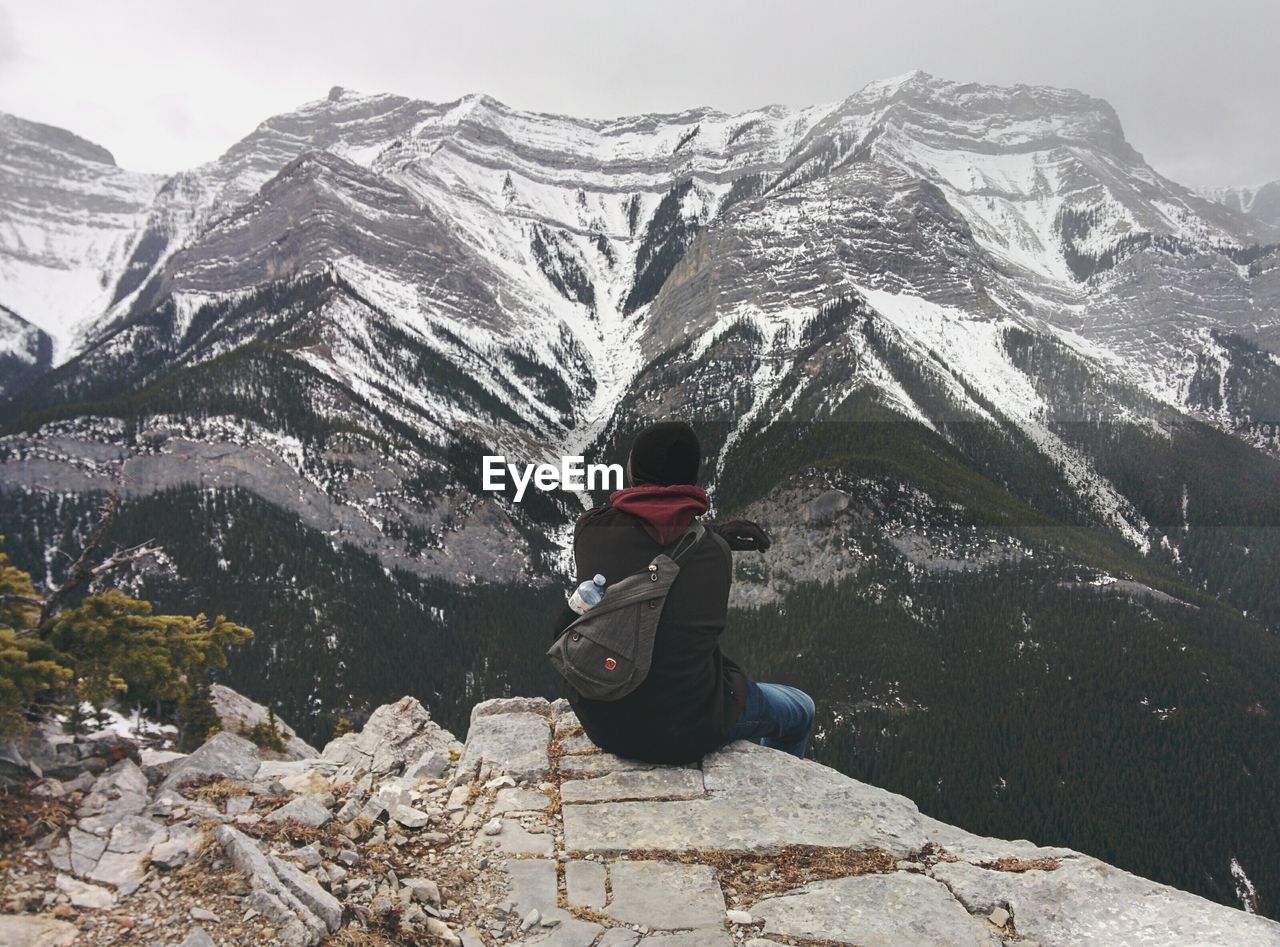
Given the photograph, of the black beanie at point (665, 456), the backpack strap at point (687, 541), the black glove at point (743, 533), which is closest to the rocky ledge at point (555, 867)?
the black glove at point (743, 533)

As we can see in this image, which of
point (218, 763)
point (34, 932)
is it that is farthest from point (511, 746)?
point (34, 932)

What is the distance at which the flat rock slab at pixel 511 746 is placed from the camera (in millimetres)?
9242

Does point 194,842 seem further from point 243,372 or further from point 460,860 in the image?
point 243,372

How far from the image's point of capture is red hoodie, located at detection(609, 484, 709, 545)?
807 centimetres

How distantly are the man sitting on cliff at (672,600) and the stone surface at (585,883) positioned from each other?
162cm

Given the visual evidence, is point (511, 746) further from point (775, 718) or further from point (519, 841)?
point (775, 718)

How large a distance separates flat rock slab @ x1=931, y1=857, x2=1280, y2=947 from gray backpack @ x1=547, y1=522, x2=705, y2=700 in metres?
3.49

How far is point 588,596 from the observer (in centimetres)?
803

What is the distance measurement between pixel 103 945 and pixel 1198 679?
15039cm

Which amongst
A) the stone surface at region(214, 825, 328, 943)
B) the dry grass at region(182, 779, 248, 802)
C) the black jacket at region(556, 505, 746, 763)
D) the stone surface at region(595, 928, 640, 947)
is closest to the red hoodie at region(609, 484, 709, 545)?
the black jacket at region(556, 505, 746, 763)

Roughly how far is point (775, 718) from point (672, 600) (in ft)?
8.86

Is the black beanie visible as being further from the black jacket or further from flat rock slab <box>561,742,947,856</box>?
flat rock slab <box>561,742,947,856</box>

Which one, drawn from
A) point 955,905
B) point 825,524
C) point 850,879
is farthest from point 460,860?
point 825,524

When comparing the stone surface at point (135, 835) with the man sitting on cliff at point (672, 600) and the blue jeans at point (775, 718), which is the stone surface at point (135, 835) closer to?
the man sitting on cliff at point (672, 600)
